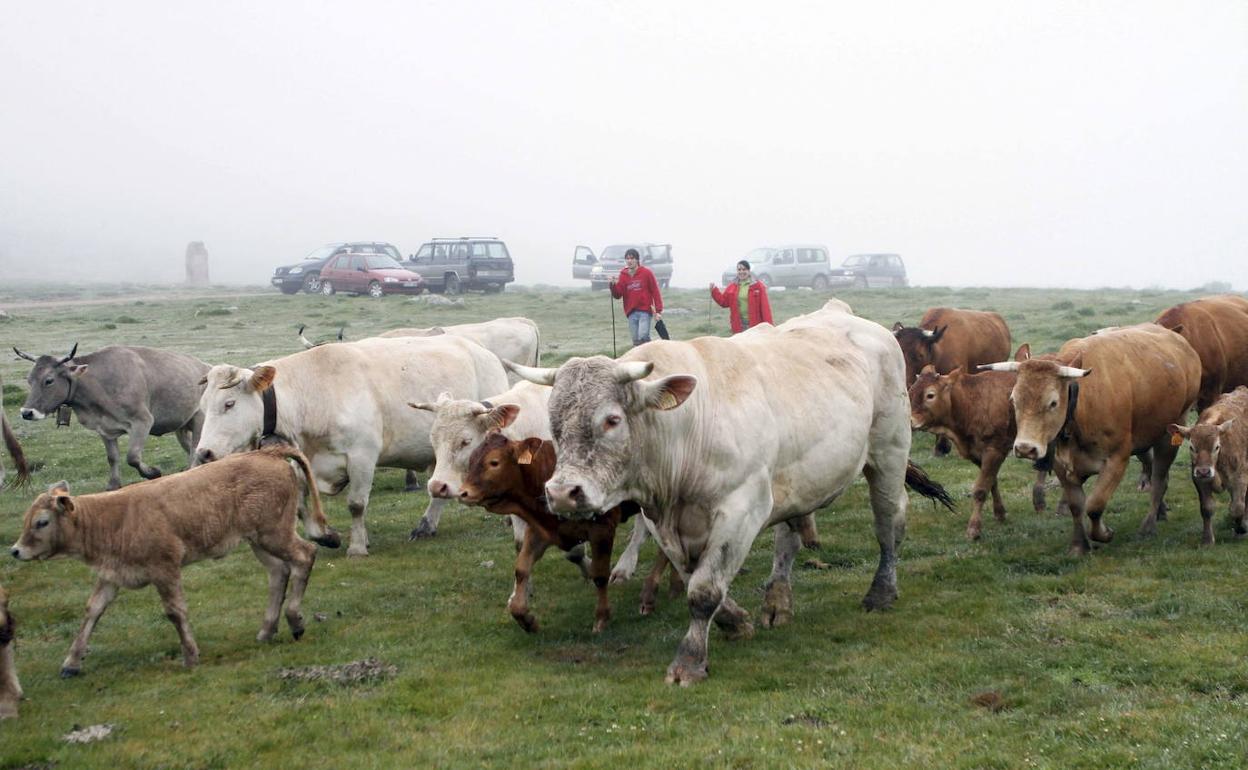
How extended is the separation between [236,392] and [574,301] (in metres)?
28.9

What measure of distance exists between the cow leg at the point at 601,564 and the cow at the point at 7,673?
12.1 feet

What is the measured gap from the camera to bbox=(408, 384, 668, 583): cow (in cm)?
912

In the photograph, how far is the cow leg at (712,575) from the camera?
24.0ft

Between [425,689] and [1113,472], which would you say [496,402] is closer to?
[425,689]

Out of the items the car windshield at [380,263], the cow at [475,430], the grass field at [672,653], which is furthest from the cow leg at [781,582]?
the car windshield at [380,263]

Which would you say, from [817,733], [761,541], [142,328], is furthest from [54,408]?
[142,328]

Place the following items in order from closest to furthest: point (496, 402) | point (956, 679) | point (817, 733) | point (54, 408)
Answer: point (817, 733) < point (956, 679) < point (496, 402) < point (54, 408)

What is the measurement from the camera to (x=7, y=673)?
7.19 metres

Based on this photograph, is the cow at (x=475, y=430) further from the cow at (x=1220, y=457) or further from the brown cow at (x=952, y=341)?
the brown cow at (x=952, y=341)

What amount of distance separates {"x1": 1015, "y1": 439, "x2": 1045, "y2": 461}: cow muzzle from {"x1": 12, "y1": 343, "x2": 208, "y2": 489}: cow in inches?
382

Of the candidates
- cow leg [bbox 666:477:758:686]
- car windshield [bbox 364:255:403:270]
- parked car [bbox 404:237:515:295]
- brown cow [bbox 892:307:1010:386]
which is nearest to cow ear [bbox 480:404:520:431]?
cow leg [bbox 666:477:758:686]

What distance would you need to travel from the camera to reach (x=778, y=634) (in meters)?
8.35

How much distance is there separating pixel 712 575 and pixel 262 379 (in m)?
5.38

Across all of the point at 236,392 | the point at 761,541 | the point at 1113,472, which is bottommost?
the point at 761,541
